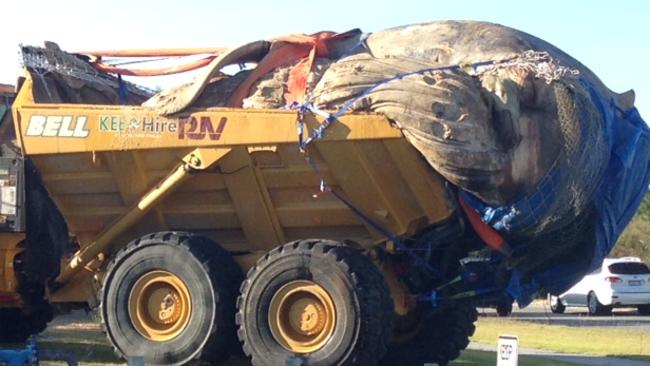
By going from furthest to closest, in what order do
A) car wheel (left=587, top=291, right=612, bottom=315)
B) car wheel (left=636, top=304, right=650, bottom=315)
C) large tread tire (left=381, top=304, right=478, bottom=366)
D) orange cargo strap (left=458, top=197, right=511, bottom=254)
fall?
car wheel (left=587, top=291, right=612, bottom=315) < car wheel (left=636, top=304, right=650, bottom=315) < large tread tire (left=381, top=304, right=478, bottom=366) < orange cargo strap (left=458, top=197, right=511, bottom=254)

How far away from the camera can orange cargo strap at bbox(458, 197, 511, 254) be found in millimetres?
10094

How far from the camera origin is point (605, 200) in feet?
34.1

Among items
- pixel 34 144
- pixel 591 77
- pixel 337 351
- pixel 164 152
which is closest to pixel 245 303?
pixel 337 351

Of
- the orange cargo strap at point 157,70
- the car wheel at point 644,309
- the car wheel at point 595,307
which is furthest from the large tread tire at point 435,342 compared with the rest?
the car wheel at point 644,309

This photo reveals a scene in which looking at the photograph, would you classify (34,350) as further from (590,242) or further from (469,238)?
(590,242)

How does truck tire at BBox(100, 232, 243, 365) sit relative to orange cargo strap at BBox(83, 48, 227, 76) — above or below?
below

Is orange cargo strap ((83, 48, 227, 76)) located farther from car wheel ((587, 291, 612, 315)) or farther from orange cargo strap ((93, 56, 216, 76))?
car wheel ((587, 291, 612, 315))

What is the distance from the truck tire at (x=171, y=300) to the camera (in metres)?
10.2

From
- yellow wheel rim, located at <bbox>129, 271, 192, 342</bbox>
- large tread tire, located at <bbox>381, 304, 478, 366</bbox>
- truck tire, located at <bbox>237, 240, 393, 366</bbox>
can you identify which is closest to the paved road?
large tread tire, located at <bbox>381, 304, 478, 366</bbox>

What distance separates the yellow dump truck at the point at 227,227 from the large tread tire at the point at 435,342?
0.75 m

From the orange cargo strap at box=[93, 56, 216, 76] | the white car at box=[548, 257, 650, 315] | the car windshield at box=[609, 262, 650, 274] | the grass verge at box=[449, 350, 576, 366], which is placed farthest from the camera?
the car windshield at box=[609, 262, 650, 274]

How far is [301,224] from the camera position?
1060 cm

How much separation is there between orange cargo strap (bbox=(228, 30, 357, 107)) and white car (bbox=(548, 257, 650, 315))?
19.4 meters

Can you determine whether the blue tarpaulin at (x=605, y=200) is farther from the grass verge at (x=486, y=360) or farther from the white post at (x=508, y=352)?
the grass verge at (x=486, y=360)
